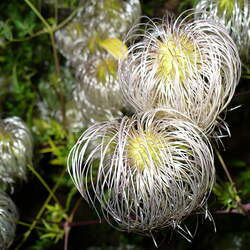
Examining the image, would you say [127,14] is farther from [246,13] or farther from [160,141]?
[160,141]

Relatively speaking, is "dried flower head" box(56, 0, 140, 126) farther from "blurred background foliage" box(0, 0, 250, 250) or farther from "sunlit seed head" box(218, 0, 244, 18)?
"sunlit seed head" box(218, 0, 244, 18)

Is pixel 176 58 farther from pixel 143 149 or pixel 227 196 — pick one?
pixel 227 196

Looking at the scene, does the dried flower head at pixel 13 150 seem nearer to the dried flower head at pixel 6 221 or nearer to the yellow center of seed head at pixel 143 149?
the dried flower head at pixel 6 221

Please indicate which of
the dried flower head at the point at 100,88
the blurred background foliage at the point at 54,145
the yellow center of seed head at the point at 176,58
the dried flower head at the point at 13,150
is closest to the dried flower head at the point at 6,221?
the dried flower head at the point at 13,150

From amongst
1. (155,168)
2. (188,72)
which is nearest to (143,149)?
(155,168)

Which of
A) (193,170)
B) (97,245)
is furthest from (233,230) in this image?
(193,170)

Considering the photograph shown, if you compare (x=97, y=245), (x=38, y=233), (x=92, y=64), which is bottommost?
(x=97, y=245)

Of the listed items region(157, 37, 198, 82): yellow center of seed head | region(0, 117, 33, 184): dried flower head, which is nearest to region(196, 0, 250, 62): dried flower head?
region(157, 37, 198, 82): yellow center of seed head
